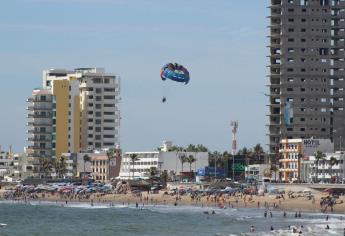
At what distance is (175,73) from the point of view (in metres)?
136

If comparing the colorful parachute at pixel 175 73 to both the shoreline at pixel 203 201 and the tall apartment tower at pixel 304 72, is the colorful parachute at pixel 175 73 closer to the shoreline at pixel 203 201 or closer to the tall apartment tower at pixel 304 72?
the shoreline at pixel 203 201

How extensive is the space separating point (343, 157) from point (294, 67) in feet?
86.6

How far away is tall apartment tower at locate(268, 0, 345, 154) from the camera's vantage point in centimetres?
19788

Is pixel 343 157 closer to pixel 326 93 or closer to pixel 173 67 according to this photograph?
pixel 326 93

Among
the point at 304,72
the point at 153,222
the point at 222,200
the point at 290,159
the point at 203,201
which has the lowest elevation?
the point at 153,222

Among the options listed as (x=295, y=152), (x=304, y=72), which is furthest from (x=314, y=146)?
(x=304, y=72)

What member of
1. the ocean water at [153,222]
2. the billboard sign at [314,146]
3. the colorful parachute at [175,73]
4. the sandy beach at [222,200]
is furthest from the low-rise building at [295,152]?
the colorful parachute at [175,73]

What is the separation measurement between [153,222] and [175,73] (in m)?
22.6

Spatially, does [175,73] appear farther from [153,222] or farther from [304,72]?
[304,72]

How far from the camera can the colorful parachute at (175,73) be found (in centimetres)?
13500

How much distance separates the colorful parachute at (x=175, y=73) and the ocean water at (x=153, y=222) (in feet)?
58.0

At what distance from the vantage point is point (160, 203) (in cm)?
17162

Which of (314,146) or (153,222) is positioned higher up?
(314,146)

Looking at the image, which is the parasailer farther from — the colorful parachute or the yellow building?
the yellow building
